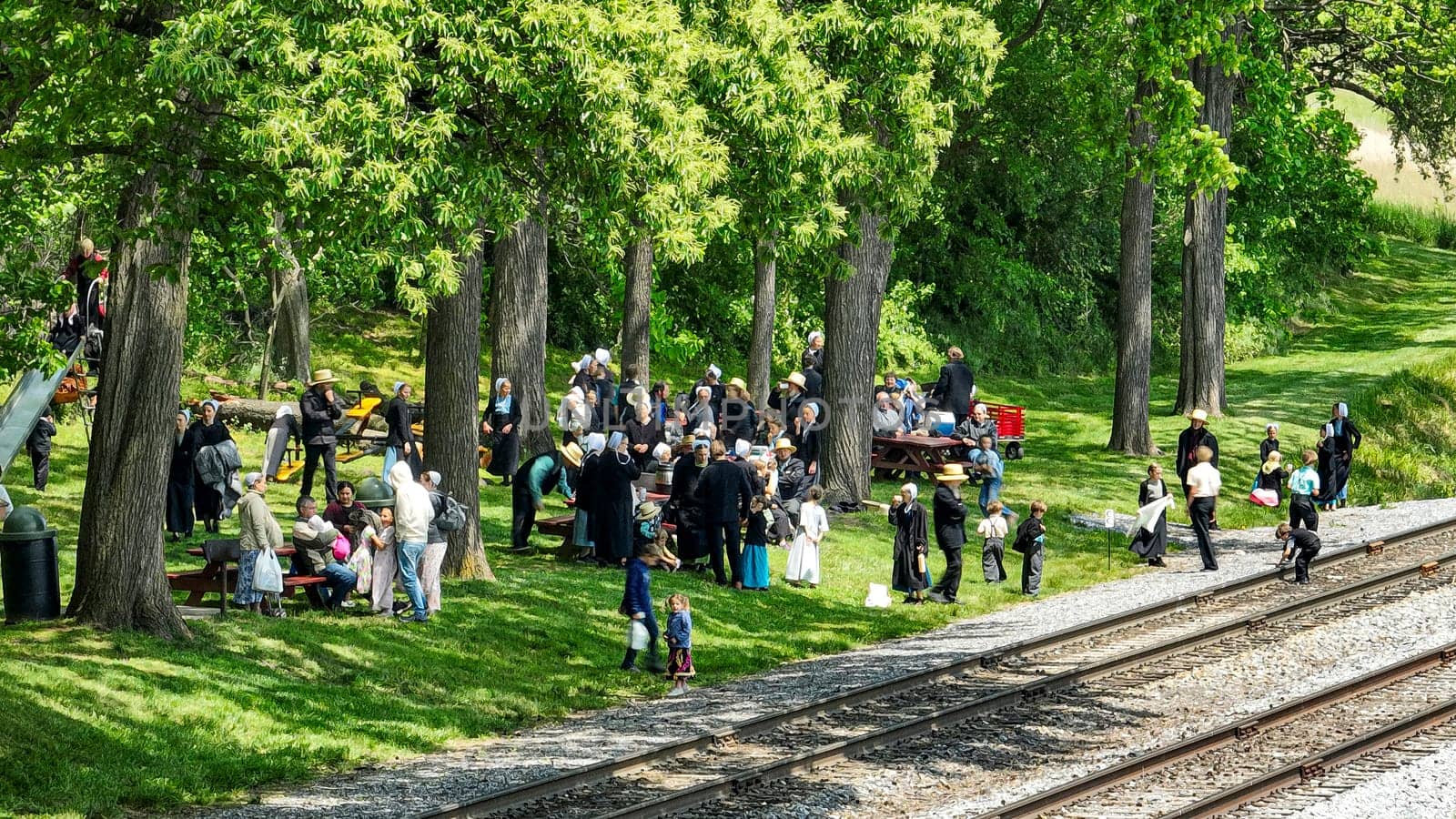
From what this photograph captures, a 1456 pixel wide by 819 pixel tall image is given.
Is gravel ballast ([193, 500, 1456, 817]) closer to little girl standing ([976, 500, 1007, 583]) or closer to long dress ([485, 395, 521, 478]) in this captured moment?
little girl standing ([976, 500, 1007, 583])

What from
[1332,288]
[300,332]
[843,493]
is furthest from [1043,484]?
[1332,288]

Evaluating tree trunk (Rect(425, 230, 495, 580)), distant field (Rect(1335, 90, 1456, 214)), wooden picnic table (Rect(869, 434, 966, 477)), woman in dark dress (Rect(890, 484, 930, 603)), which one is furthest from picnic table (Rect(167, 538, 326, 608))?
distant field (Rect(1335, 90, 1456, 214))

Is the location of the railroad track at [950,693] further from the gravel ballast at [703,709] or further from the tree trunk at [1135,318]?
the tree trunk at [1135,318]

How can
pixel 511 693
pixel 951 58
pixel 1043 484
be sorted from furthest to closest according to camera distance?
pixel 1043 484, pixel 951 58, pixel 511 693

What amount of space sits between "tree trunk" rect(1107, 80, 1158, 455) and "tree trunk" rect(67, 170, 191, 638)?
18.8m

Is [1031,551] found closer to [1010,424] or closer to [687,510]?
[687,510]

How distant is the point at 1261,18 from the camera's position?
2953 cm

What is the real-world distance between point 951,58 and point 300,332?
14.7 metres

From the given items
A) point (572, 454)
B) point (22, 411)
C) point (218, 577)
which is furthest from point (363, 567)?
point (22, 411)

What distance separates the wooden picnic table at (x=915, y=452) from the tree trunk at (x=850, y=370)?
1.63 m

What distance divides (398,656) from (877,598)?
20.1 ft

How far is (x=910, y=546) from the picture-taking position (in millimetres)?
20375

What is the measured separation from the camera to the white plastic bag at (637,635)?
17109mm

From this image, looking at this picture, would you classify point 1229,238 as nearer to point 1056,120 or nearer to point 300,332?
point 1056,120
